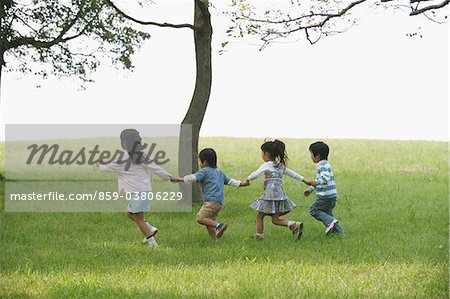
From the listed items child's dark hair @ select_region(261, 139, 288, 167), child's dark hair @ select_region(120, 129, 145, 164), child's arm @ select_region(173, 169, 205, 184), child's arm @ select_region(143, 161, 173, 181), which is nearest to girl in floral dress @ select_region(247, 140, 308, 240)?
child's dark hair @ select_region(261, 139, 288, 167)

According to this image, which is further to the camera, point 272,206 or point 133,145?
point 272,206

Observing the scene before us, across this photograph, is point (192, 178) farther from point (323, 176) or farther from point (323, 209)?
point (323, 209)

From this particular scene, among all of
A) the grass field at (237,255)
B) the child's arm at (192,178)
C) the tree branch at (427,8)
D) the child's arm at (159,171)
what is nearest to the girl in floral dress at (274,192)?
the grass field at (237,255)

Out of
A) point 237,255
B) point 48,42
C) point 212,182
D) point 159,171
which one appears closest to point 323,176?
point 212,182

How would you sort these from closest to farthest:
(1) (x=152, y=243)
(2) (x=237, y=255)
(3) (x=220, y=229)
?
(2) (x=237, y=255) → (1) (x=152, y=243) → (3) (x=220, y=229)

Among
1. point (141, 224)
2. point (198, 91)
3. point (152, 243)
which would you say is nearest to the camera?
point (152, 243)

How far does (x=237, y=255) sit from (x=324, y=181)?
7.67ft

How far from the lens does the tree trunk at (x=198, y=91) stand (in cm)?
1524

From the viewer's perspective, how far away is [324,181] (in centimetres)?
1154

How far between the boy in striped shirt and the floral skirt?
46 cm

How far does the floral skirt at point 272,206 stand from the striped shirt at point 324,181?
578 mm

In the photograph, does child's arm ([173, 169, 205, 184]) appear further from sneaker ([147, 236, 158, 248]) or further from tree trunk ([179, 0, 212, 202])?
tree trunk ([179, 0, 212, 202])

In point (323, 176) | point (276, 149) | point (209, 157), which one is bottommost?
point (323, 176)

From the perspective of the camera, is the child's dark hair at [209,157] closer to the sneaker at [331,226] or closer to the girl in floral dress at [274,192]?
the girl in floral dress at [274,192]
